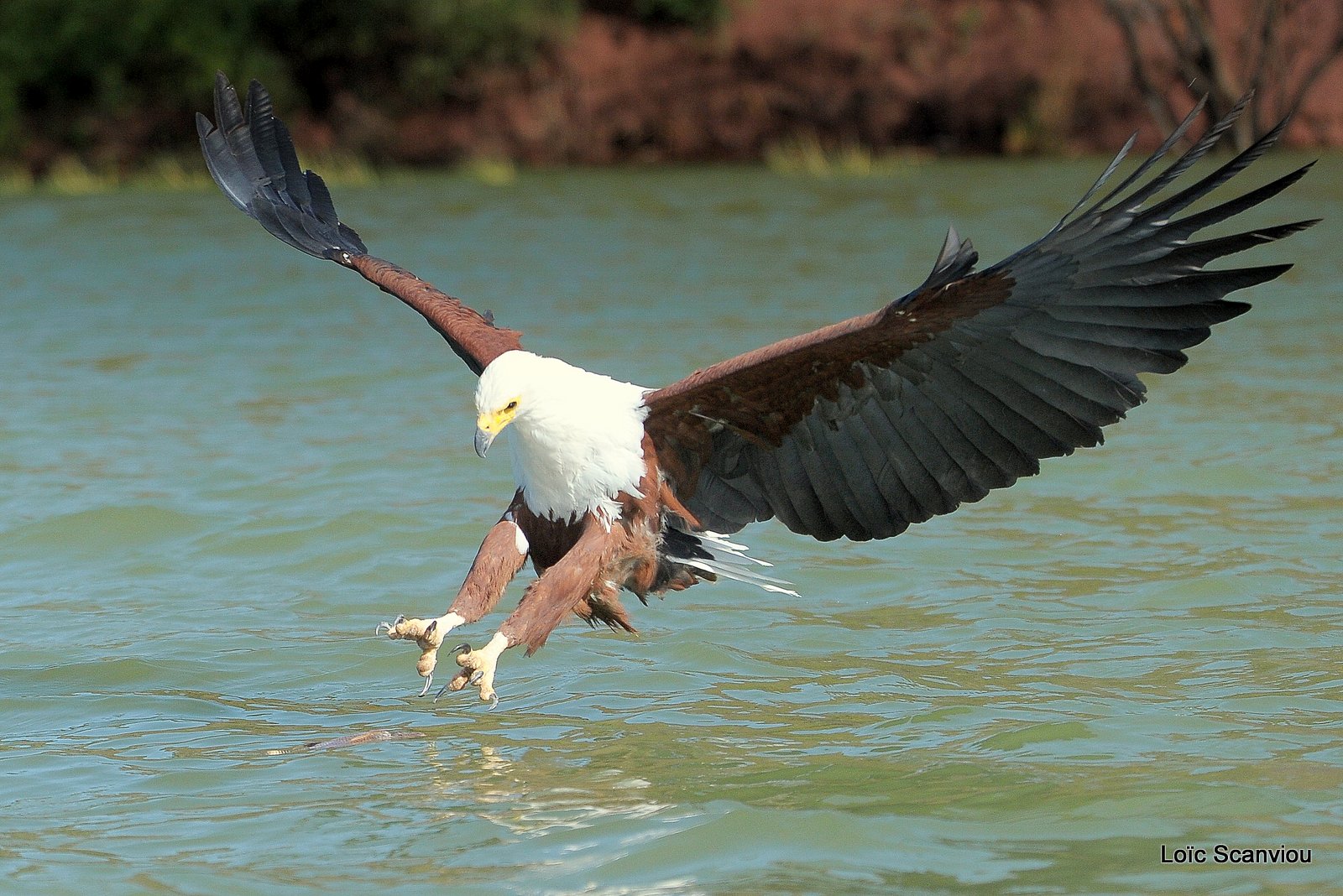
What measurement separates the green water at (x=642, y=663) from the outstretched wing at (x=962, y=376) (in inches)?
22.8

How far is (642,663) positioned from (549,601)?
0.96 m

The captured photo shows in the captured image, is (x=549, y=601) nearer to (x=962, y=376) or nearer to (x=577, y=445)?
(x=577, y=445)

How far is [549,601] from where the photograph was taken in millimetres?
4527

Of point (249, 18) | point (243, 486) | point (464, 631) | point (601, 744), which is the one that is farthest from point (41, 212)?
point (601, 744)

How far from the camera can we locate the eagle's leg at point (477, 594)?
14.3 feet

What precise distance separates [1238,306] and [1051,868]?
1.34 m

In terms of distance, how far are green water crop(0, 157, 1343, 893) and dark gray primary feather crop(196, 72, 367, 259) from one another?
1.31 meters

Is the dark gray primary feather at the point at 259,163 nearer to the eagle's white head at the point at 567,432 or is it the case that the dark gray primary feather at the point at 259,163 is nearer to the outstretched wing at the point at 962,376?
the eagle's white head at the point at 567,432

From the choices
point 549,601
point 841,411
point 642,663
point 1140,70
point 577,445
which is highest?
point 1140,70

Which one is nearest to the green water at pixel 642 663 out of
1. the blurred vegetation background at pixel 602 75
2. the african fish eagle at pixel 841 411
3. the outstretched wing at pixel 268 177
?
the african fish eagle at pixel 841 411

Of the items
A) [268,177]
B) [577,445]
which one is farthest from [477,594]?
[268,177]

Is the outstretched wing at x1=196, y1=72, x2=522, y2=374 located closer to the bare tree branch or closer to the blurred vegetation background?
the bare tree branch

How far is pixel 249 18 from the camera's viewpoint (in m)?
28.1

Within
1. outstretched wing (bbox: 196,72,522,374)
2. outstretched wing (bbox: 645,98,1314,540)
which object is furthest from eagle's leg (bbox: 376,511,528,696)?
outstretched wing (bbox: 196,72,522,374)
